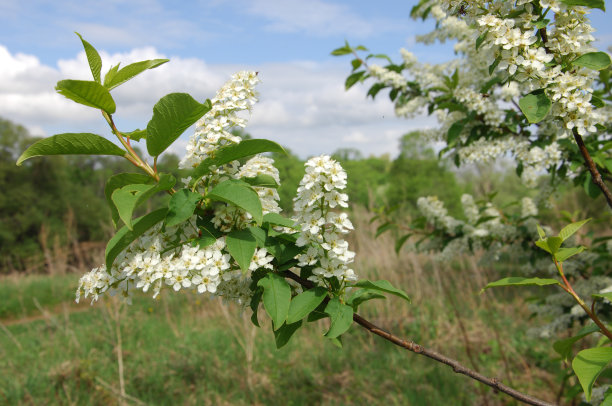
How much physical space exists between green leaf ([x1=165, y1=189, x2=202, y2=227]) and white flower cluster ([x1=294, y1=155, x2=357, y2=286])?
20 cm

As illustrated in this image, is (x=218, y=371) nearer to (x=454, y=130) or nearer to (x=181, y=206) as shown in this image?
(x=454, y=130)

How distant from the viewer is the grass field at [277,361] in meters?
3.61

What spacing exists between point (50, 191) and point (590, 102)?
19.9m

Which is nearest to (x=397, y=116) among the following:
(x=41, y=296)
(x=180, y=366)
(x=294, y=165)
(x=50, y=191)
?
(x=180, y=366)

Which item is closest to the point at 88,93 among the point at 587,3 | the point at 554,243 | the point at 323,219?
the point at 323,219

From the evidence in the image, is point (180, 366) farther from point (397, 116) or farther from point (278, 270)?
point (278, 270)

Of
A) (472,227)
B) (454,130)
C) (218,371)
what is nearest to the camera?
(454,130)

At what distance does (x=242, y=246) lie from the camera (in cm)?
85

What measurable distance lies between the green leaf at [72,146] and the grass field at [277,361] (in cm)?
267

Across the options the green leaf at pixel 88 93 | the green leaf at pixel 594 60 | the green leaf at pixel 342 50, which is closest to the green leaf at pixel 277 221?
the green leaf at pixel 88 93

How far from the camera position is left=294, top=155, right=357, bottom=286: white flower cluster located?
0.88 meters

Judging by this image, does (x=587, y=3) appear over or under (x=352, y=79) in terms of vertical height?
under

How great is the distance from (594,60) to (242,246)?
3.09 ft

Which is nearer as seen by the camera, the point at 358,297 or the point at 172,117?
the point at 172,117
